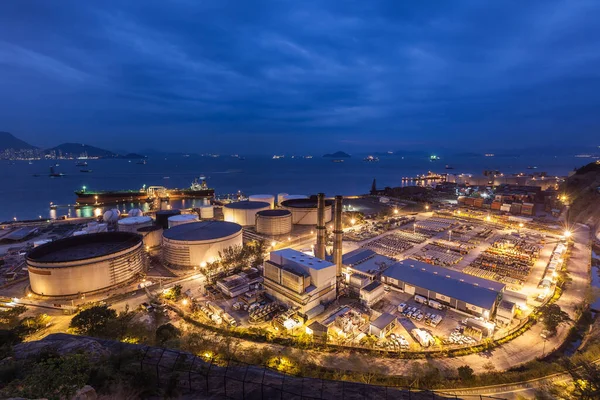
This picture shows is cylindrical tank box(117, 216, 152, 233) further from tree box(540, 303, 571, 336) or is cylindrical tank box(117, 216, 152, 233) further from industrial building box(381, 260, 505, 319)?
tree box(540, 303, 571, 336)

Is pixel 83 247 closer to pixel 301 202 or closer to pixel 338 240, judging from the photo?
pixel 338 240

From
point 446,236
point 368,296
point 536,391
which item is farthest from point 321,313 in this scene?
point 446,236

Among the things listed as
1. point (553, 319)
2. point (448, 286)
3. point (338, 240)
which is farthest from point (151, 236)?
point (553, 319)

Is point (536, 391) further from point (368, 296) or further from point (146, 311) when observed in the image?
point (146, 311)

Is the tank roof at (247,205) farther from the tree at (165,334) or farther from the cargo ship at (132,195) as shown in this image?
the cargo ship at (132,195)

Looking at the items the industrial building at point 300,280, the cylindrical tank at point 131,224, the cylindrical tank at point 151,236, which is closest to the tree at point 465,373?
the industrial building at point 300,280
